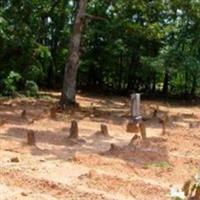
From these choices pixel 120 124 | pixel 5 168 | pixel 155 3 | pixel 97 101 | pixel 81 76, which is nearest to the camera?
pixel 5 168

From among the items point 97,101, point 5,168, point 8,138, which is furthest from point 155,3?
point 5,168

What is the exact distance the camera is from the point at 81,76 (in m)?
26.5

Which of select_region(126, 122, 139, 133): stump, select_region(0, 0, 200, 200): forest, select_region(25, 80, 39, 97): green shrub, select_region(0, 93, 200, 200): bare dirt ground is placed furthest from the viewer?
select_region(25, 80, 39, 97): green shrub

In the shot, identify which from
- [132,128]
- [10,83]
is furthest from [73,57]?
[132,128]

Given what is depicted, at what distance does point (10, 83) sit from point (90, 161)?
10.7 m

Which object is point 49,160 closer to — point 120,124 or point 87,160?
point 87,160

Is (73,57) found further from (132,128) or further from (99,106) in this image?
(132,128)

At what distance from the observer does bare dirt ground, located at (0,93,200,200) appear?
654 centimetres

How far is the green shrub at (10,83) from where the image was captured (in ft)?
59.3

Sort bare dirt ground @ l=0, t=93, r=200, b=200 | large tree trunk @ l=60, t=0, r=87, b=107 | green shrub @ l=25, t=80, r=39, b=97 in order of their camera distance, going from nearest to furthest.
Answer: bare dirt ground @ l=0, t=93, r=200, b=200 → large tree trunk @ l=60, t=0, r=87, b=107 → green shrub @ l=25, t=80, r=39, b=97

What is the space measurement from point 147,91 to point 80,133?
15.1 meters

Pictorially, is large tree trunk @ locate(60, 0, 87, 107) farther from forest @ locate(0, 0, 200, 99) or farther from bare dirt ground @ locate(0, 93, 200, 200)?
bare dirt ground @ locate(0, 93, 200, 200)

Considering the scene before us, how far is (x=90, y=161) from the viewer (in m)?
8.25

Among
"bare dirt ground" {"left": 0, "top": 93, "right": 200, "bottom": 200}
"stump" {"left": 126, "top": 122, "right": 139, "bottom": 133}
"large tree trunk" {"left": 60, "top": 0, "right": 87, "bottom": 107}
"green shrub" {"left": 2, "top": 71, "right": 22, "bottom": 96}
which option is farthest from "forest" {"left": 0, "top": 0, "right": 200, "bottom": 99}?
"stump" {"left": 126, "top": 122, "right": 139, "bottom": 133}
